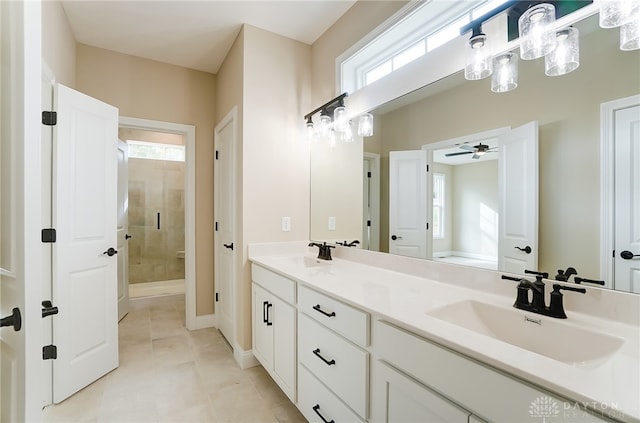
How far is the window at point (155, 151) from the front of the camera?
4.64 meters

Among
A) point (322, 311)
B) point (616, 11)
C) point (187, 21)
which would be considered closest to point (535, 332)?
point (322, 311)

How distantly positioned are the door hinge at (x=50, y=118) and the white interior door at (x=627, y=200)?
2.91 metres

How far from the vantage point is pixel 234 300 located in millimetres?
2586

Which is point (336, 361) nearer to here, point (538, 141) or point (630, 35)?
point (538, 141)

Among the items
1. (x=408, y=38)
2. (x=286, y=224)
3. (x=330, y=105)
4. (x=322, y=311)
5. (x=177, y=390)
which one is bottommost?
(x=177, y=390)

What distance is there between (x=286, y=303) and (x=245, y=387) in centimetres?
82

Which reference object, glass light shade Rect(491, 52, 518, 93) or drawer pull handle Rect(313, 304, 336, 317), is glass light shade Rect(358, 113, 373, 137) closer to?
glass light shade Rect(491, 52, 518, 93)

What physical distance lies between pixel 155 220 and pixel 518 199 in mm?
5009

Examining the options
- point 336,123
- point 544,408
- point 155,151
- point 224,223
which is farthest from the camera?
point 155,151

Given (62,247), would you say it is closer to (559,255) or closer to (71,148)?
(71,148)

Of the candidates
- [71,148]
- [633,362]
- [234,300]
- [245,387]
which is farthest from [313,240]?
[633,362]

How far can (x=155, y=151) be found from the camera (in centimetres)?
480

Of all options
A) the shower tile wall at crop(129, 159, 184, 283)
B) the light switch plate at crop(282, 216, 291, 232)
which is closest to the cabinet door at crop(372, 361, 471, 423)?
the light switch plate at crop(282, 216, 291, 232)

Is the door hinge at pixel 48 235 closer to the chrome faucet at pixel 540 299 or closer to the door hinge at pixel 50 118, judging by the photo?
the door hinge at pixel 50 118
